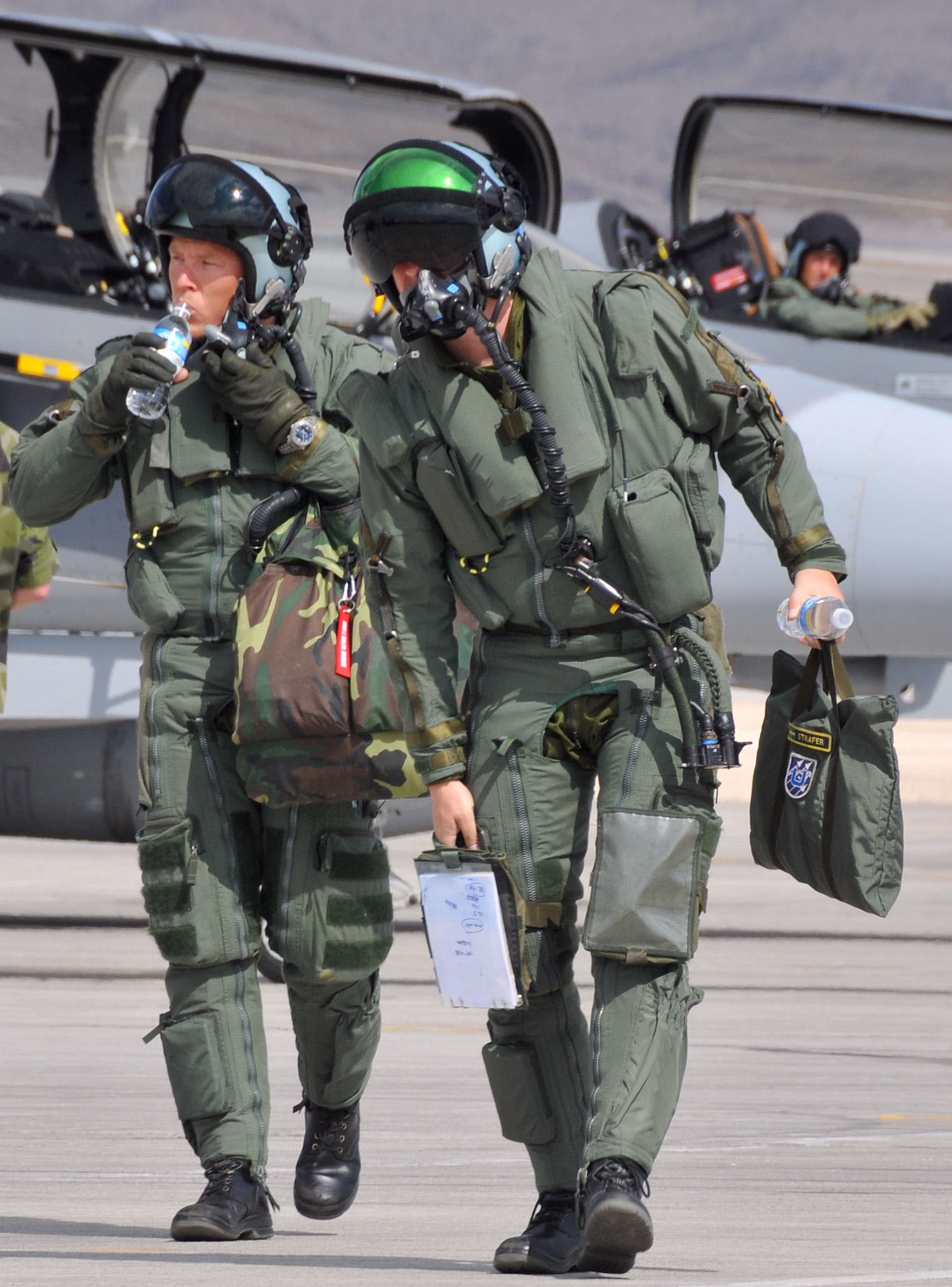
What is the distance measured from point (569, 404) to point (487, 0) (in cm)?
9362

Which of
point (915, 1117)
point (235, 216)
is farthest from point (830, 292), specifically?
point (235, 216)

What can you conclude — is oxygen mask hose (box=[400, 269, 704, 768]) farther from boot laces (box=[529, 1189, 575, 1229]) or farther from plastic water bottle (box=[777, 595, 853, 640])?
boot laces (box=[529, 1189, 575, 1229])

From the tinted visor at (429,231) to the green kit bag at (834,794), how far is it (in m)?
0.88

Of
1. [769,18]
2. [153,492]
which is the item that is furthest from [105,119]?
[769,18]

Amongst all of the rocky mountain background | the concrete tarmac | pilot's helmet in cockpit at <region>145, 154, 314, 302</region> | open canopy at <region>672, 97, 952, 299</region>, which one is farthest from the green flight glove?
the rocky mountain background

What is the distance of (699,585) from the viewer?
137 inches

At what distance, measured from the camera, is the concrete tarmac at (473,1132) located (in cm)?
339

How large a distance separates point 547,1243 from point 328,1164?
722 mm

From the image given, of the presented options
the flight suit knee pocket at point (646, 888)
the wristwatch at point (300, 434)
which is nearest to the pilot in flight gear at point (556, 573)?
the flight suit knee pocket at point (646, 888)

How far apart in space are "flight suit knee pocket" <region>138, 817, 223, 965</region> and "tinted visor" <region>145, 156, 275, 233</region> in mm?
1149

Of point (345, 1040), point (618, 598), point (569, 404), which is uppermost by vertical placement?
point (569, 404)

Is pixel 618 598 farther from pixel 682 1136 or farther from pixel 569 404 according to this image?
pixel 682 1136

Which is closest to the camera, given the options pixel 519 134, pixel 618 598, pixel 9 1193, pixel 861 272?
pixel 618 598

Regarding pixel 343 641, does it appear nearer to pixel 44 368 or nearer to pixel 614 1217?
pixel 614 1217
